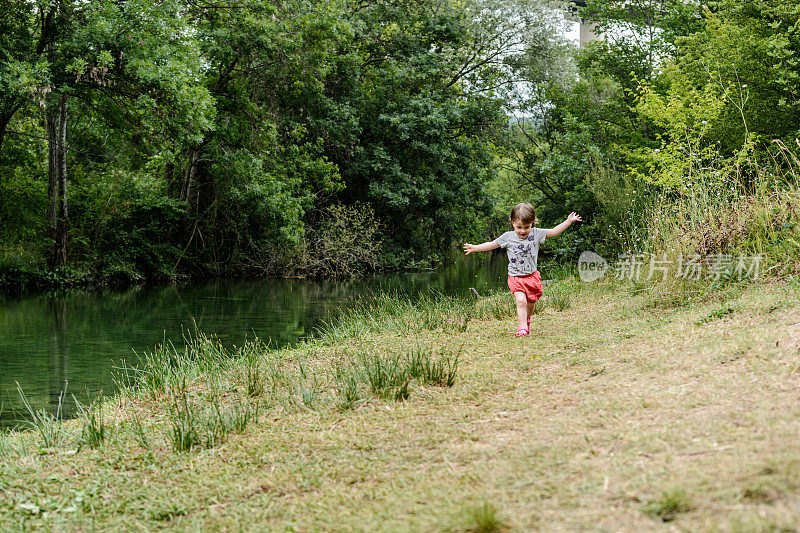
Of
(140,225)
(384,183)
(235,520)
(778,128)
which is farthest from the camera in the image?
(384,183)

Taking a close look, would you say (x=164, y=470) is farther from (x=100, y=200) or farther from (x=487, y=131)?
(x=487, y=131)

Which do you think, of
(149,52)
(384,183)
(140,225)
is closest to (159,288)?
(140,225)

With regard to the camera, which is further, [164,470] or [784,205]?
[784,205]

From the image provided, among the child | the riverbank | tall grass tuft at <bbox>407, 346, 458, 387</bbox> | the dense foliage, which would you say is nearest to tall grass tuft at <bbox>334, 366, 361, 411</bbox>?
the riverbank

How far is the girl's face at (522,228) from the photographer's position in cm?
765

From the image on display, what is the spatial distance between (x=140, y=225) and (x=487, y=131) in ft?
46.9

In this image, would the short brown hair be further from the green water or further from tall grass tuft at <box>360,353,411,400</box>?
the green water

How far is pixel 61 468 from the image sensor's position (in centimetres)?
434

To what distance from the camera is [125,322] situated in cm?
1274

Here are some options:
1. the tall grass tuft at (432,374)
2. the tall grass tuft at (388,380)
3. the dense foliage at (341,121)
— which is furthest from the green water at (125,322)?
the tall grass tuft at (432,374)

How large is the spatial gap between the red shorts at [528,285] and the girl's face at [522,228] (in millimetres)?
456

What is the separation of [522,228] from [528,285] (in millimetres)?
652

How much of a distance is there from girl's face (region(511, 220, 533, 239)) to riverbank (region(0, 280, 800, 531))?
147 cm

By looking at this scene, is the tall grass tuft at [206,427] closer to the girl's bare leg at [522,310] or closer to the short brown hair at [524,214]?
the girl's bare leg at [522,310]
